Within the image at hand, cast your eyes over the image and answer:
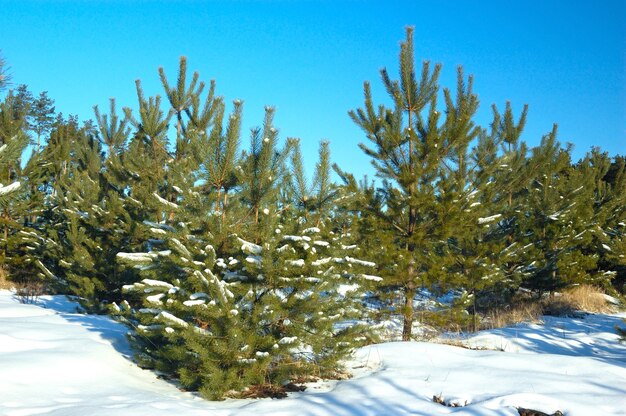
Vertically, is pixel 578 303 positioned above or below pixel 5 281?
above

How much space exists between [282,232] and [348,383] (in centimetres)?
174

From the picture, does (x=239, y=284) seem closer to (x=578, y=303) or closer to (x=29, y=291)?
(x=29, y=291)

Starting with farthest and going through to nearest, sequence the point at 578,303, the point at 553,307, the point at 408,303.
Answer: the point at 578,303 < the point at 553,307 < the point at 408,303

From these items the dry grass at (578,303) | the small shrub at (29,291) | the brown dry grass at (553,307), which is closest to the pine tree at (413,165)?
the brown dry grass at (553,307)

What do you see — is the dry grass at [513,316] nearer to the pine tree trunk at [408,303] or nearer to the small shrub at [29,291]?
the pine tree trunk at [408,303]

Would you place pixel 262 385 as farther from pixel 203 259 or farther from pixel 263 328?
pixel 203 259

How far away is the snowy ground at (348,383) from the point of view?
4090 millimetres

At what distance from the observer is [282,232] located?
5234mm

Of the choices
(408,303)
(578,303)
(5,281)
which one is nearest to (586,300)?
(578,303)

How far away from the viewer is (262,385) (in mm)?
5027

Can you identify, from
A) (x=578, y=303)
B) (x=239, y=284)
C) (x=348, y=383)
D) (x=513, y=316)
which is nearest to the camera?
(x=239, y=284)

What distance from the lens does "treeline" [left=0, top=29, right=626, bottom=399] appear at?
16.3ft

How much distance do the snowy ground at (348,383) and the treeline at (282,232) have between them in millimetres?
428

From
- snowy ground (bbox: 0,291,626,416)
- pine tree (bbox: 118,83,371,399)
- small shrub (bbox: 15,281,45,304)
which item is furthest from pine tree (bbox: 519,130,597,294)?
small shrub (bbox: 15,281,45,304)
